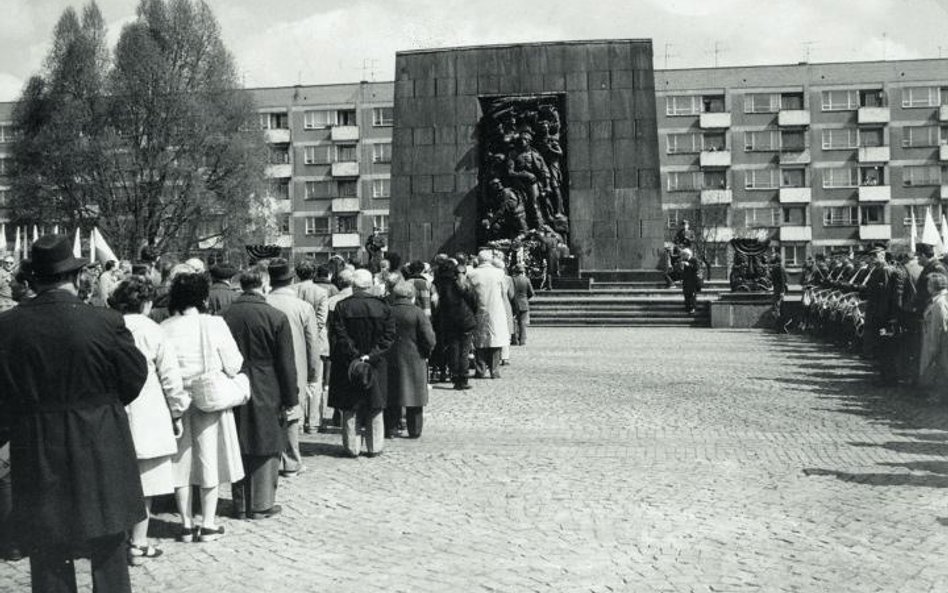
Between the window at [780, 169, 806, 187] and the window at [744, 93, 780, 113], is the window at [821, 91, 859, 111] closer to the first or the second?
the window at [744, 93, 780, 113]

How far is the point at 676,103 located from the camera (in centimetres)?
7394

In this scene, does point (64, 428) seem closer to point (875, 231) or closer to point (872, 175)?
point (875, 231)

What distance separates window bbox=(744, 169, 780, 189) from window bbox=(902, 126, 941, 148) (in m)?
8.65

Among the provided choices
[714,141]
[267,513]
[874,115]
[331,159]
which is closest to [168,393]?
[267,513]

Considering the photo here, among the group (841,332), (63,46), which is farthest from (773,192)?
(841,332)

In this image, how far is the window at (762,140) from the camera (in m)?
73.6

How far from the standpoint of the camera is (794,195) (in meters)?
73.6

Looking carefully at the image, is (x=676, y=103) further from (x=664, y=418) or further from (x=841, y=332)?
(x=664, y=418)

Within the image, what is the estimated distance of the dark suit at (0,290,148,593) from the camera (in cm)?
468

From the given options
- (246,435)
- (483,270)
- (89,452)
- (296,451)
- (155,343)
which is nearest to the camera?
(89,452)

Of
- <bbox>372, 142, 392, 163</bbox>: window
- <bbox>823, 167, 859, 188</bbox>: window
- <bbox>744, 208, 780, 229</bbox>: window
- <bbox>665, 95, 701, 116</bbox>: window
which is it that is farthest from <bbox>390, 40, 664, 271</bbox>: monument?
<bbox>823, 167, 859, 188</bbox>: window

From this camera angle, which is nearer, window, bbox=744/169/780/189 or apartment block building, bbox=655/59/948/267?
apartment block building, bbox=655/59/948/267

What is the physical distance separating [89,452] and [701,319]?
24.8 m

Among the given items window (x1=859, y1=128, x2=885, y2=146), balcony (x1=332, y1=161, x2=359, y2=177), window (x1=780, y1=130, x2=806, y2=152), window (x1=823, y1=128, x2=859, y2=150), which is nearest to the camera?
window (x1=859, y1=128, x2=885, y2=146)
